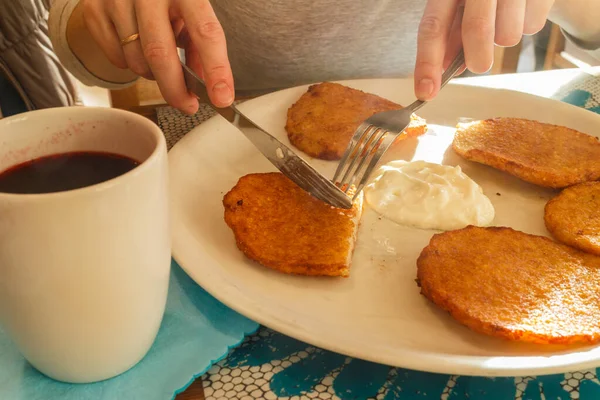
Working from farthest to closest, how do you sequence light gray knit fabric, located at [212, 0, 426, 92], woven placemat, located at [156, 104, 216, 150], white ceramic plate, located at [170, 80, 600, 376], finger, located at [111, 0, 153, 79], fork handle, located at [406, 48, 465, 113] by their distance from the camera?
light gray knit fabric, located at [212, 0, 426, 92]
woven placemat, located at [156, 104, 216, 150]
fork handle, located at [406, 48, 465, 113]
finger, located at [111, 0, 153, 79]
white ceramic plate, located at [170, 80, 600, 376]

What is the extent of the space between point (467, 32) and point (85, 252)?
0.94m

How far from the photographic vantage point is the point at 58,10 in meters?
1.47

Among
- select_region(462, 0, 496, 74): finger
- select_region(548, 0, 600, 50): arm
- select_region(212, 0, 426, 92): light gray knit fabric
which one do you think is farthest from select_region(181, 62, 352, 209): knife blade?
select_region(548, 0, 600, 50): arm

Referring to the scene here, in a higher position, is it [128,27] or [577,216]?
[128,27]

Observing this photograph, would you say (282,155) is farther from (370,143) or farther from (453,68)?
(453,68)

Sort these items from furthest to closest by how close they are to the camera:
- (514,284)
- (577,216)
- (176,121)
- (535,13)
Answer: (176,121)
(535,13)
(577,216)
(514,284)

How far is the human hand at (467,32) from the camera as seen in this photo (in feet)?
3.79

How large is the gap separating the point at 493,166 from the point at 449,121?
31 centimetres

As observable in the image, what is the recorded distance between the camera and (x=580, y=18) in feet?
6.89

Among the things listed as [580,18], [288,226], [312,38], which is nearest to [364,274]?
[288,226]

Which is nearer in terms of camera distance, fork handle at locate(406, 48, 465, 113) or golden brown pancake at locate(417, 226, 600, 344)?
golden brown pancake at locate(417, 226, 600, 344)

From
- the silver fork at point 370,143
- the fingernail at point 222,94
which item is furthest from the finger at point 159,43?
the silver fork at point 370,143

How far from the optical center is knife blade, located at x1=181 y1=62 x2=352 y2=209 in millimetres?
1057

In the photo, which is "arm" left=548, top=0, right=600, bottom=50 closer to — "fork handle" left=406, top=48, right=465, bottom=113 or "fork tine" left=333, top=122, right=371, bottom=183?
"fork handle" left=406, top=48, right=465, bottom=113
